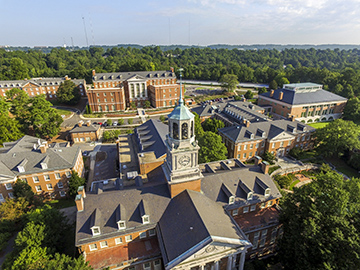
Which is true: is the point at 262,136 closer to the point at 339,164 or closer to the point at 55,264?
the point at 339,164

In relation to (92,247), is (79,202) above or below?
above

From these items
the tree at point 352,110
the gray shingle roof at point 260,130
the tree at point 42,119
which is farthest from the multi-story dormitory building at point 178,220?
the tree at point 352,110

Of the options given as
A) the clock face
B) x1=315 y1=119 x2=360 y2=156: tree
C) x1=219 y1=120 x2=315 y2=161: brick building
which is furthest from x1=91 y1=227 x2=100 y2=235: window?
x1=315 y1=119 x2=360 y2=156: tree

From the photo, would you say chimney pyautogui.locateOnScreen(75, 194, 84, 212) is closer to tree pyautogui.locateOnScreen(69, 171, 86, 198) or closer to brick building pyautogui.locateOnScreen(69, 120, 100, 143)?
tree pyautogui.locateOnScreen(69, 171, 86, 198)

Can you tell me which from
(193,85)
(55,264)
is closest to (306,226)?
(55,264)

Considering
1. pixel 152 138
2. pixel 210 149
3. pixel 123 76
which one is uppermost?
pixel 123 76

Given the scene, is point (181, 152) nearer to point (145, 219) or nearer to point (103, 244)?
point (145, 219)

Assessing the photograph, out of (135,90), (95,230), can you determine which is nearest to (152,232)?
(95,230)

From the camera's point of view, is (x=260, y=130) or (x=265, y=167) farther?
(x=260, y=130)
